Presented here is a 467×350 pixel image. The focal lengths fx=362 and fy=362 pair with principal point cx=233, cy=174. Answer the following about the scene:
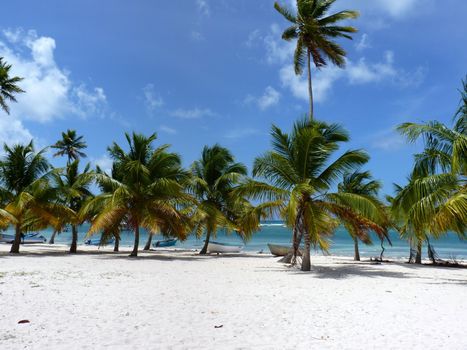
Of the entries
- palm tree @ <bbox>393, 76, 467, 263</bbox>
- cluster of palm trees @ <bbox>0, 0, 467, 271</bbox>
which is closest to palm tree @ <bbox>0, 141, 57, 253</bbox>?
cluster of palm trees @ <bbox>0, 0, 467, 271</bbox>

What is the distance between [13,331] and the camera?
15.8 ft

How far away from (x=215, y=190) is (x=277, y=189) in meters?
10.1

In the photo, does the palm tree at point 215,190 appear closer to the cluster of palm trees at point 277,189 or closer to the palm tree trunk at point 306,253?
the cluster of palm trees at point 277,189

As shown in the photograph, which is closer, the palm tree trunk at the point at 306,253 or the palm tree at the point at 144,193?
the palm tree trunk at the point at 306,253

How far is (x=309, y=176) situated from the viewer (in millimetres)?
13016

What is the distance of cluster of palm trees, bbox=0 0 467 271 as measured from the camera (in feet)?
34.9

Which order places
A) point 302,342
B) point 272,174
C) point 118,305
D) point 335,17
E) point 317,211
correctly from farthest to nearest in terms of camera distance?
point 335,17 → point 272,174 → point 317,211 → point 118,305 → point 302,342

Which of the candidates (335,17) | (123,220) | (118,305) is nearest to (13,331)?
(118,305)

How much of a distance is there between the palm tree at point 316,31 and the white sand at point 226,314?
10.5 m

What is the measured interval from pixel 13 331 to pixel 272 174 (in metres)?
9.89

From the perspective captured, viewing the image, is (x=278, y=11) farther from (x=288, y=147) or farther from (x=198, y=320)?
(x=198, y=320)

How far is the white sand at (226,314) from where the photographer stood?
181 inches

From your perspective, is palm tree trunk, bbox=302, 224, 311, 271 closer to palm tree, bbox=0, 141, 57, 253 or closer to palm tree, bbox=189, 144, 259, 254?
palm tree, bbox=189, 144, 259, 254

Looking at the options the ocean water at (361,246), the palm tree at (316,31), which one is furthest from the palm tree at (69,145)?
the palm tree at (316,31)
